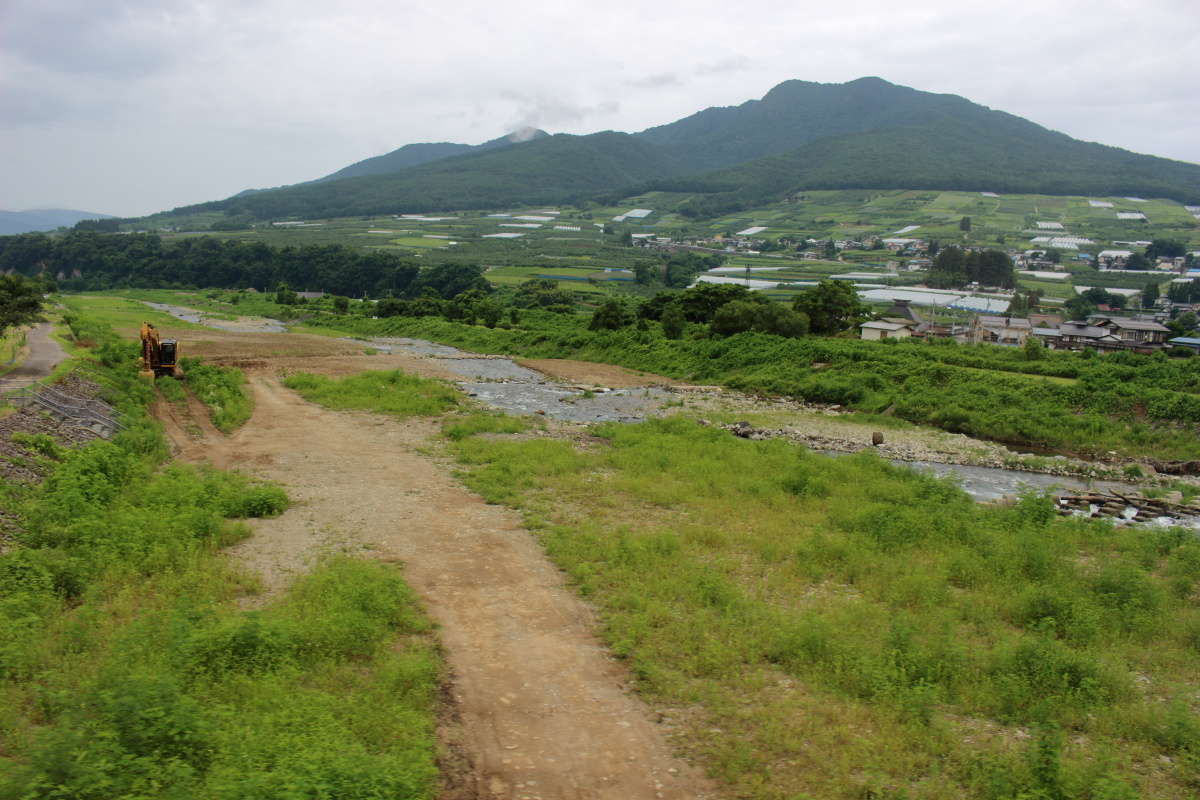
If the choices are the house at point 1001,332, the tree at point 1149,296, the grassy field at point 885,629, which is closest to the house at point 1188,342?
the house at point 1001,332

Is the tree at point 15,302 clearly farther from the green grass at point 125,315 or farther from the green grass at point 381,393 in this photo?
the green grass at point 125,315

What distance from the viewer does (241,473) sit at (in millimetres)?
16125

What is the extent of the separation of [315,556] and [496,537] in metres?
2.86

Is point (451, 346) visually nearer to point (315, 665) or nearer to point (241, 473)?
point (241, 473)

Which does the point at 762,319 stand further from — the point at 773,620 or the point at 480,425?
the point at 773,620

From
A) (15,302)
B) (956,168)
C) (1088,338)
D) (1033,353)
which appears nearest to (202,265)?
(15,302)

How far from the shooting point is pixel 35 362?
72.6 feet

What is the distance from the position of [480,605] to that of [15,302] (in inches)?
932

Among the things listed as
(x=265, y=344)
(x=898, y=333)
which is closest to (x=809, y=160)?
(x=898, y=333)

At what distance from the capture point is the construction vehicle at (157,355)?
27.0 metres

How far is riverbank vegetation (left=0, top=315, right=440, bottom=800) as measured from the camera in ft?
17.8

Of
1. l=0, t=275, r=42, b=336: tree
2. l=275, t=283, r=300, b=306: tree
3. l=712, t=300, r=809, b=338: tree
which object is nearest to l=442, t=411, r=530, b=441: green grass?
l=0, t=275, r=42, b=336: tree

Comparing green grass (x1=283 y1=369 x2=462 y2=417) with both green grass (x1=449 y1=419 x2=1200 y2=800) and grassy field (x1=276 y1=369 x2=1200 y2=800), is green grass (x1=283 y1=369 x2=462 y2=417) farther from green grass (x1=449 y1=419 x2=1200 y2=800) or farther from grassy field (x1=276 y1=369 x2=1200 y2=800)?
green grass (x1=449 y1=419 x2=1200 y2=800)

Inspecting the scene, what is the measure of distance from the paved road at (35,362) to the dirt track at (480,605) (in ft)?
11.8
